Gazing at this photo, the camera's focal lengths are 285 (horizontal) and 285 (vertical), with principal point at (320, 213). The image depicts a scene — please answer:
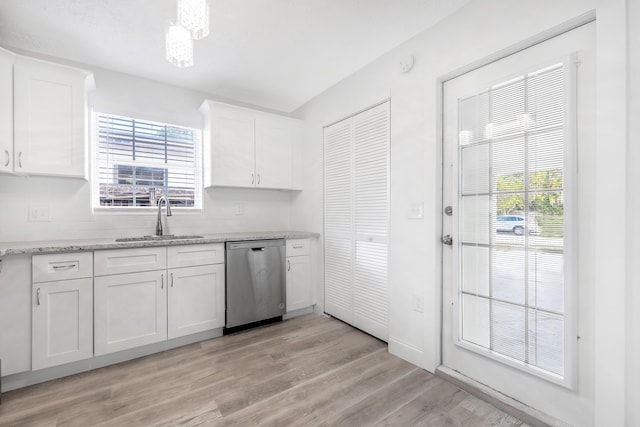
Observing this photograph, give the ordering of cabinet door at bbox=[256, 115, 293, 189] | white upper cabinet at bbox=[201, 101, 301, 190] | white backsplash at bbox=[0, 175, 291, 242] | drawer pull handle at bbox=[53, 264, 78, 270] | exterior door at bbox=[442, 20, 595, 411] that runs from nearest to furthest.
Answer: exterior door at bbox=[442, 20, 595, 411] < drawer pull handle at bbox=[53, 264, 78, 270] < white backsplash at bbox=[0, 175, 291, 242] < white upper cabinet at bbox=[201, 101, 301, 190] < cabinet door at bbox=[256, 115, 293, 189]

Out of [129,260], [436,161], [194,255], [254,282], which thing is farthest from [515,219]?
[129,260]

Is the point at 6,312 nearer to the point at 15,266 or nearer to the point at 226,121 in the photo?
the point at 15,266

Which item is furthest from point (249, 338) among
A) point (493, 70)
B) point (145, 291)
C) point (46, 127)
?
point (493, 70)

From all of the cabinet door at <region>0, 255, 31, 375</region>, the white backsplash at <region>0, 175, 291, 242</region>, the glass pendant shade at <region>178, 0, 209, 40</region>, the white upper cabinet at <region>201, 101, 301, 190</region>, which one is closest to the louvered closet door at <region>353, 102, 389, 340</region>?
the white upper cabinet at <region>201, 101, 301, 190</region>

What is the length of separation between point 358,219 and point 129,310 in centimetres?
208

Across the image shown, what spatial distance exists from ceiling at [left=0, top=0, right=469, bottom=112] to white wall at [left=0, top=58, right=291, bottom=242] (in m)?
0.19

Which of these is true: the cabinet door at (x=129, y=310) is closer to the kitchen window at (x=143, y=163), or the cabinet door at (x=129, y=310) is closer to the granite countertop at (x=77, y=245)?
the granite countertop at (x=77, y=245)

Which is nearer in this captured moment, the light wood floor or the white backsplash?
the light wood floor

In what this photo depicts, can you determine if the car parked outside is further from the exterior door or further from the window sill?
the window sill

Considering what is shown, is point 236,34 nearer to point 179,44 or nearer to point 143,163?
point 179,44

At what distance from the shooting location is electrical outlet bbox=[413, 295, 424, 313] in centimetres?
215

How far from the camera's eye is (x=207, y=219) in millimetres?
3225

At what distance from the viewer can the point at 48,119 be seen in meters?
2.21

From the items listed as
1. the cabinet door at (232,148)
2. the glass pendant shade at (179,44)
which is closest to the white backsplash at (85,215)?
the cabinet door at (232,148)
